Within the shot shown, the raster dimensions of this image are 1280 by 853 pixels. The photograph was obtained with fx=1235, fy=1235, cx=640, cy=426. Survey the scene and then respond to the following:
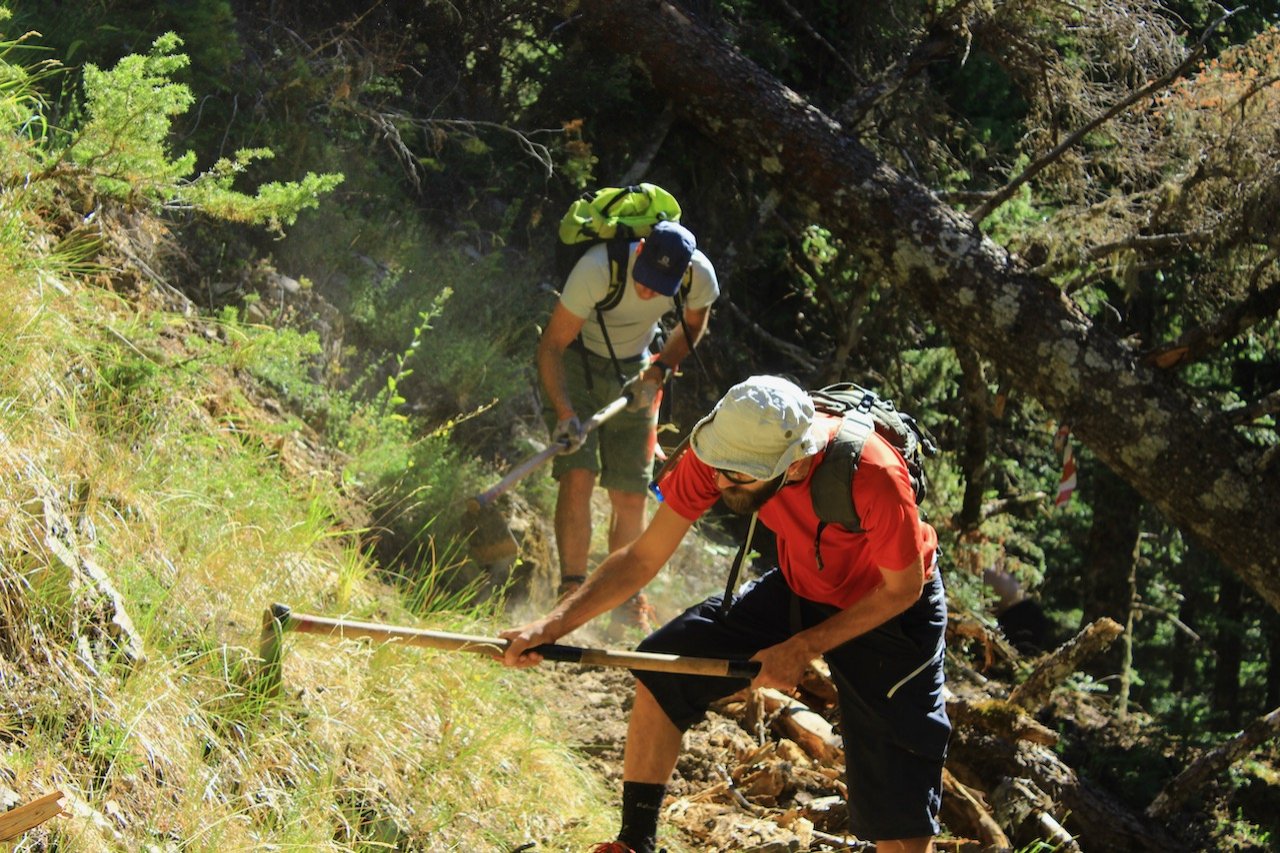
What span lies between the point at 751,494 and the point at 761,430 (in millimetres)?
267

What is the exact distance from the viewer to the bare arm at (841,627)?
4.02 metres

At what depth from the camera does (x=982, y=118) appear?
35.6 ft

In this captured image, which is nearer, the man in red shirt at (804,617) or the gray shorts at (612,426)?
the man in red shirt at (804,617)

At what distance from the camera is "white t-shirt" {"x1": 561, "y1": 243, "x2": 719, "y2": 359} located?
6289 mm

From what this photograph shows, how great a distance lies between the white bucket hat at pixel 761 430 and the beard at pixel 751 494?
0.09 meters

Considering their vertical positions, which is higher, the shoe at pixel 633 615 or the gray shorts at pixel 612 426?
the gray shorts at pixel 612 426

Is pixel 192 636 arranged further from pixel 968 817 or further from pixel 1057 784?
pixel 1057 784

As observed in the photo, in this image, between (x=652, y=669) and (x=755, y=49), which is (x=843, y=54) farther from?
(x=652, y=669)

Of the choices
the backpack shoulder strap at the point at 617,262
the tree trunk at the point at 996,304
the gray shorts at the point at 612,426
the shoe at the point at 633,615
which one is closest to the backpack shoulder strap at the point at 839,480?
the backpack shoulder strap at the point at 617,262

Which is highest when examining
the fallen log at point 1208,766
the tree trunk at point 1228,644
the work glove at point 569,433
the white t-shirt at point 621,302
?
the white t-shirt at point 621,302

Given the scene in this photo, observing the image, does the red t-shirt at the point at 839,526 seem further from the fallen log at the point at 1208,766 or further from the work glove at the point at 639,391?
the fallen log at the point at 1208,766

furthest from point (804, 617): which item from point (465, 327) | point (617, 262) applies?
point (465, 327)

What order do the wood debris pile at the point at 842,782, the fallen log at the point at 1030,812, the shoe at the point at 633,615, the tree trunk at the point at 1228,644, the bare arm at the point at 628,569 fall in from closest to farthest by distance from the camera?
the bare arm at the point at 628,569, the wood debris pile at the point at 842,782, the fallen log at the point at 1030,812, the shoe at the point at 633,615, the tree trunk at the point at 1228,644

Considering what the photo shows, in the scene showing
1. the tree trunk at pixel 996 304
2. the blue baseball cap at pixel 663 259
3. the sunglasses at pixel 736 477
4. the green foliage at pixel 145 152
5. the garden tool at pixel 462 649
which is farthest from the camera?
the tree trunk at pixel 996 304
